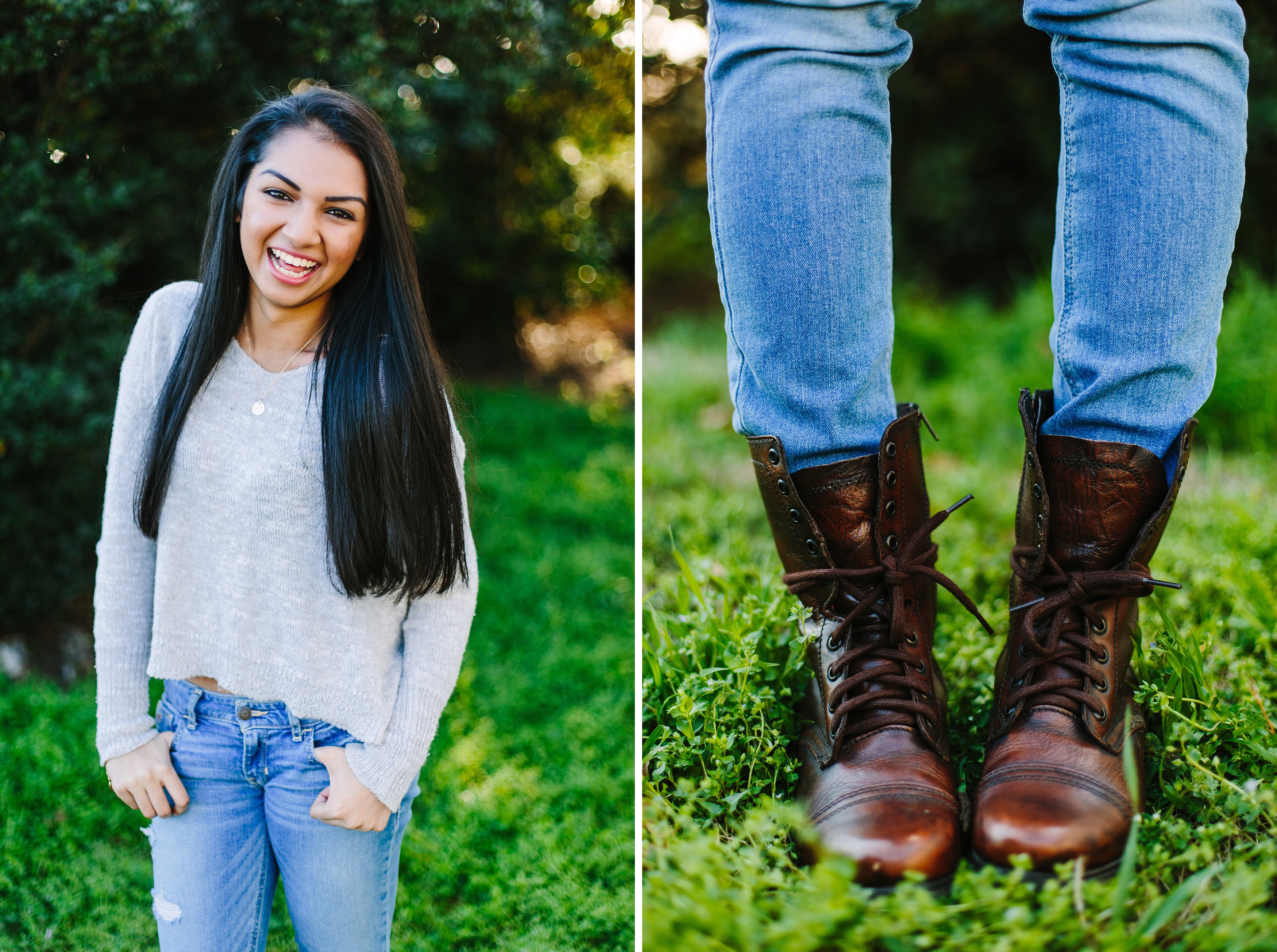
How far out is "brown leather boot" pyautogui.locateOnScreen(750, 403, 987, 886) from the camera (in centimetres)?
141

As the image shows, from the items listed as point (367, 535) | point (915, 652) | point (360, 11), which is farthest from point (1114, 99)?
point (360, 11)

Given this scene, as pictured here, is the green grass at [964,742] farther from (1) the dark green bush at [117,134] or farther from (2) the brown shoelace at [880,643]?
(1) the dark green bush at [117,134]

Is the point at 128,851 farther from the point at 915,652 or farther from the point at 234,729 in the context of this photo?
the point at 915,652

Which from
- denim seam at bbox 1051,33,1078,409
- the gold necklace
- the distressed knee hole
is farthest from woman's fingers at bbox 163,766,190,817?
denim seam at bbox 1051,33,1078,409

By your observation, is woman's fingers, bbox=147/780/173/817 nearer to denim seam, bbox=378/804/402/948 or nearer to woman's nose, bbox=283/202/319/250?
denim seam, bbox=378/804/402/948

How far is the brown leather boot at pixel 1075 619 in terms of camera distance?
1.35 m

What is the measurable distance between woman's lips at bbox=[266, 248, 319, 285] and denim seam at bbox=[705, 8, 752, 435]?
0.66 meters

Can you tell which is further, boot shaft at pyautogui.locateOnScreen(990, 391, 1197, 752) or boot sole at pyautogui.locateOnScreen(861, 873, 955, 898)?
boot shaft at pyautogui.locateOnScreen(990, 391, 1197, 752)

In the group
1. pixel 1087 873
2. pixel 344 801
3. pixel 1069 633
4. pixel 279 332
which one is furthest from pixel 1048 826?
pixel 279 332

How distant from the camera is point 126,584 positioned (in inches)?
59.5

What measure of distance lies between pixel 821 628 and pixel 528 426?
373cm

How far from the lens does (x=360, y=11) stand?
9.26 feet

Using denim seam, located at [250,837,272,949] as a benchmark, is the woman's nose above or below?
above

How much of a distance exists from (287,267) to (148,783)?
0.85m
